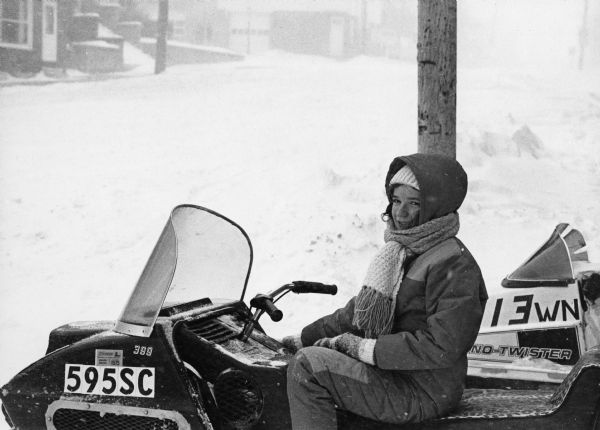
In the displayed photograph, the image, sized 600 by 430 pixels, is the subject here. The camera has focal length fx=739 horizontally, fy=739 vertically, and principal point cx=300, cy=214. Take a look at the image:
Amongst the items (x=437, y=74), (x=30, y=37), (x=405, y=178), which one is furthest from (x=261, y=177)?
(x=30, y=37)

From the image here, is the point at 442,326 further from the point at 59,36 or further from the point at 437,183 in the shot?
the point at 59,36

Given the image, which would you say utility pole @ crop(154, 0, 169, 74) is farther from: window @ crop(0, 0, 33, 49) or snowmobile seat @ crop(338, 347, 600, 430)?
snowmobile seat @ crop(338, 347, 600, 430)

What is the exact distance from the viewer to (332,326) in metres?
3.77

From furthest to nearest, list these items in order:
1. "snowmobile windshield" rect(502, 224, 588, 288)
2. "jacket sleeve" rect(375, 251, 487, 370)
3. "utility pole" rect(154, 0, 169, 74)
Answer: "utility pole" rect(154, 0, 169, 74) < "snowmobile windshield" rect(502, 224, 588, 288) < "jacket sleeve" rect(375, 251, 487, 370)

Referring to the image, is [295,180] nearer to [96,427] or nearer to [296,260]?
[296,260]

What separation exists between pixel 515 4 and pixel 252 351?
1861 cm

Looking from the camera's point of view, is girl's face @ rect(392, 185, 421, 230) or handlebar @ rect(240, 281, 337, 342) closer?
girl's face @ rect(392, 185, 421, 230)

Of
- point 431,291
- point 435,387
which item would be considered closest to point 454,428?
point 435,387

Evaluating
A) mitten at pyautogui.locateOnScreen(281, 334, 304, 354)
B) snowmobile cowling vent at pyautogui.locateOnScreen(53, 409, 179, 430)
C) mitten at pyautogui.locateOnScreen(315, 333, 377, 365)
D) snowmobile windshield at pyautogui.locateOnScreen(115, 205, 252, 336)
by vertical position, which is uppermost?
snowmobile windshield at pyautogui.locateOnScreen(115, 205, 252, 336)

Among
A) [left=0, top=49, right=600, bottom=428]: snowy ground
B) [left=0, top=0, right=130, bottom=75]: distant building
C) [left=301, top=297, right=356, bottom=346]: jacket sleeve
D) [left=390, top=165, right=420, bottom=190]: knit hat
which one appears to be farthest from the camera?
[left=0, top=0, right=130, bottom=75]: distant building

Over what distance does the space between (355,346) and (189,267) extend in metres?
1.06

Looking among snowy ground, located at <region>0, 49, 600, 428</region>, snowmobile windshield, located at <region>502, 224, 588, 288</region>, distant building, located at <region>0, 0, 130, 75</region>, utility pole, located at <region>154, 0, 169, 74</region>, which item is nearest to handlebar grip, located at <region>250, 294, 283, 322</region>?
snowmobile windshield, located at <region>502, 224, 588, 288</region>

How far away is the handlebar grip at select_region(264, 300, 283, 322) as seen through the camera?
3.46 meters

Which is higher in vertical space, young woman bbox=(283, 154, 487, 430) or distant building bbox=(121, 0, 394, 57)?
distant building bbox=(121, 0, 394, 57)
